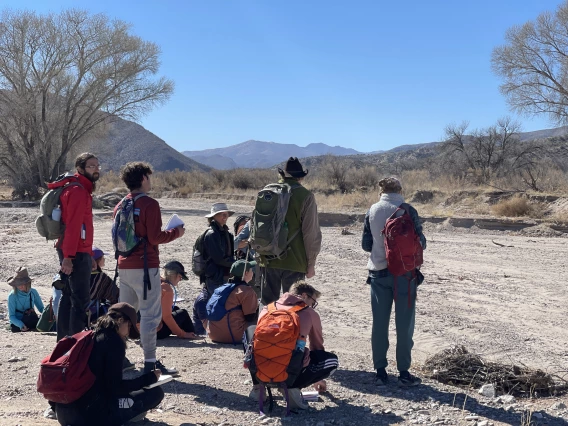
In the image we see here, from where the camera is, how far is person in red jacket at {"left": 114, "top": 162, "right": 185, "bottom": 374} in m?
4.67

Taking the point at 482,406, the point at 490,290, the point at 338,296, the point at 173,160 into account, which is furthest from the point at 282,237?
the point at 173,160

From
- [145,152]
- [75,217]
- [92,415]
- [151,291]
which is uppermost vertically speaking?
[145,152]

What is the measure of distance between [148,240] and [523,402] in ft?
10.3

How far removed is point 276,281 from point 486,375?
1927 mm

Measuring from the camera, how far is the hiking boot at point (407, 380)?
16.3 ft

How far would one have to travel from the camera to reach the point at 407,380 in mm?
4980

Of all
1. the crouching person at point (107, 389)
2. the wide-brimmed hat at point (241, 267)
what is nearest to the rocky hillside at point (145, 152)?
the wide-brimmed hat at point (241, 267)

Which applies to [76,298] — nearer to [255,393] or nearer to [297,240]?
[255,393]

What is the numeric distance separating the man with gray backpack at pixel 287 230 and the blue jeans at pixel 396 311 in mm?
612

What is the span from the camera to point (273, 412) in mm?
4383

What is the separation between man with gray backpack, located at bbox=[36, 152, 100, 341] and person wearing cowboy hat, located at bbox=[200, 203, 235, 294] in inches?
60.7

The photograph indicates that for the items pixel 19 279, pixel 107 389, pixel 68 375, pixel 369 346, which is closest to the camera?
pixel 68 375

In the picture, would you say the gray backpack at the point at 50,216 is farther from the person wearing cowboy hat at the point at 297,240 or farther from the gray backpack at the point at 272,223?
the person wearing cowboy hat at the point at 297,240

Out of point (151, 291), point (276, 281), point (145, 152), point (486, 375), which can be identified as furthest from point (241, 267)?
point (145, 152)
